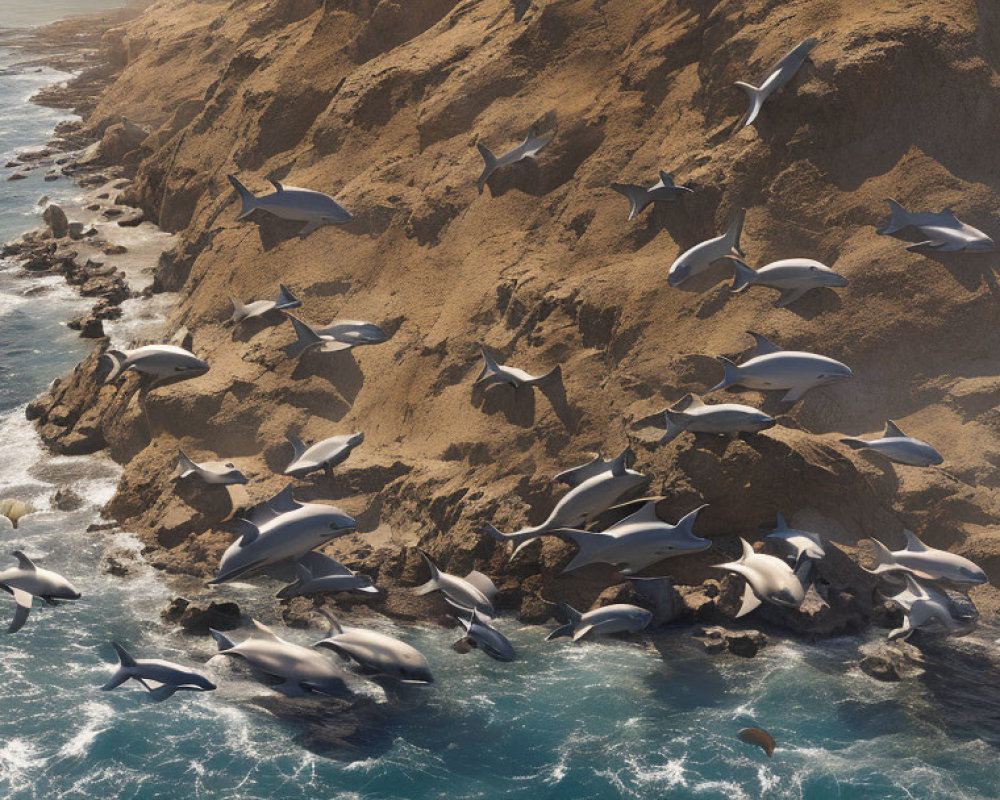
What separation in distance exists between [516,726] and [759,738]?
89.1 inches

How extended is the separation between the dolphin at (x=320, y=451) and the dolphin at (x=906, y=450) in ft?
20.0

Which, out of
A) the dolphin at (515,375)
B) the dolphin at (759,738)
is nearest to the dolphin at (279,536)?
the dolphin at (515,375)

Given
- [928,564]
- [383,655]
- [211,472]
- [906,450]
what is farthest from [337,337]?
[928,564]

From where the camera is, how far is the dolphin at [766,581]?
9.98 m

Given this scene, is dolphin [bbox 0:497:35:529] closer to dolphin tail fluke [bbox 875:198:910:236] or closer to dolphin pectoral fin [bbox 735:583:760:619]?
dolphin pectoral fin [bbox 735:583:760:619]

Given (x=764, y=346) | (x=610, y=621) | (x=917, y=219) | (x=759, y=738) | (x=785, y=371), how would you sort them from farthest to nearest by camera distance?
(x=917, y=219), (x=764, y=346), (x=785, y=371), (x=610, y=621), (x=759, y=738)

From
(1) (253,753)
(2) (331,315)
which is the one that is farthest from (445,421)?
(1) (253,753)

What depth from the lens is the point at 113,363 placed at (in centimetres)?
1482

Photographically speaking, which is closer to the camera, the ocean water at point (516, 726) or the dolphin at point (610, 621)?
the ocean water at point (516, 726)

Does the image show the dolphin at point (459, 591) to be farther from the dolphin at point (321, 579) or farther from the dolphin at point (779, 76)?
the dolphin at point (779, 76)

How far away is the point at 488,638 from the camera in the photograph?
1051cm

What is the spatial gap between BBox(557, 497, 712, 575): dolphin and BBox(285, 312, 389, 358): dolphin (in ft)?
15.5

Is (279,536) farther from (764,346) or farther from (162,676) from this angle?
(764,346)

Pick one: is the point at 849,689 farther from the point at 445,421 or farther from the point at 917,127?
the point at 917,127
